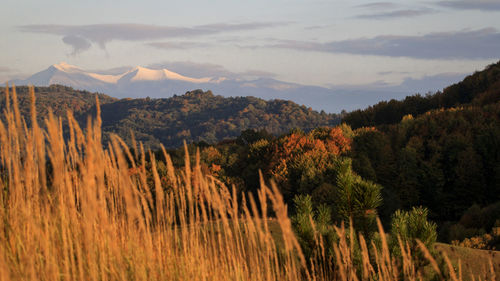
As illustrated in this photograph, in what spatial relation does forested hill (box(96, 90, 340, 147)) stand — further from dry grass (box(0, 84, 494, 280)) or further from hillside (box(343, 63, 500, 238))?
dry grass (box(0, 84, 494, 280))

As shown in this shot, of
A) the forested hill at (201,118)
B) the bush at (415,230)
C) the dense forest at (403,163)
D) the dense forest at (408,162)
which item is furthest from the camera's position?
the forested hill at (201,118)

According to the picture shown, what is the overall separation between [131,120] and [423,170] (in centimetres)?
9204

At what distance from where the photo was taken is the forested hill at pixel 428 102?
2738 cm

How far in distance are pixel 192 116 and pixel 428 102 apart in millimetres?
77037

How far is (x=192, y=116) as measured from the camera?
334ft

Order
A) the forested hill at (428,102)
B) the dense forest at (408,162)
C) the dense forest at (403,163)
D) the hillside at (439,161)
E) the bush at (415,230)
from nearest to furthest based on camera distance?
the bush at (415,230)
the dense forest at (403,163)
the dense forest at (408,162)
the hillside at (439,161)
the forested hill at (428,102)

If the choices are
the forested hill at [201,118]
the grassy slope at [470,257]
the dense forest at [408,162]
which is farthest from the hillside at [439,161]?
the forested hill at [201,118]

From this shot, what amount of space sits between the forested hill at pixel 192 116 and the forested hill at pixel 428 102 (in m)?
Answer: 52.1

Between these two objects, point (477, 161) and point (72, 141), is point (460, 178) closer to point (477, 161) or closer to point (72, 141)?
point (477, 161)

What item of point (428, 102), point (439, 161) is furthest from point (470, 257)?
point (428, 102)

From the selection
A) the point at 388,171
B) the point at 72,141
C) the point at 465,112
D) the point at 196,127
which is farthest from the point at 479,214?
the point at 196,127

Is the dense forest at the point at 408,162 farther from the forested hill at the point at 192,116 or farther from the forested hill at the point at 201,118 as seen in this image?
the forested hill at the point at 192,116

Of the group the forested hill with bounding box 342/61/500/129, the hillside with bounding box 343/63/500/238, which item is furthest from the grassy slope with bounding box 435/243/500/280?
the forested hill with bounding box 342/61/500/129

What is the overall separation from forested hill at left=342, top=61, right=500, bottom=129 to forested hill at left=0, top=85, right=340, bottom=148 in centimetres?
5206
